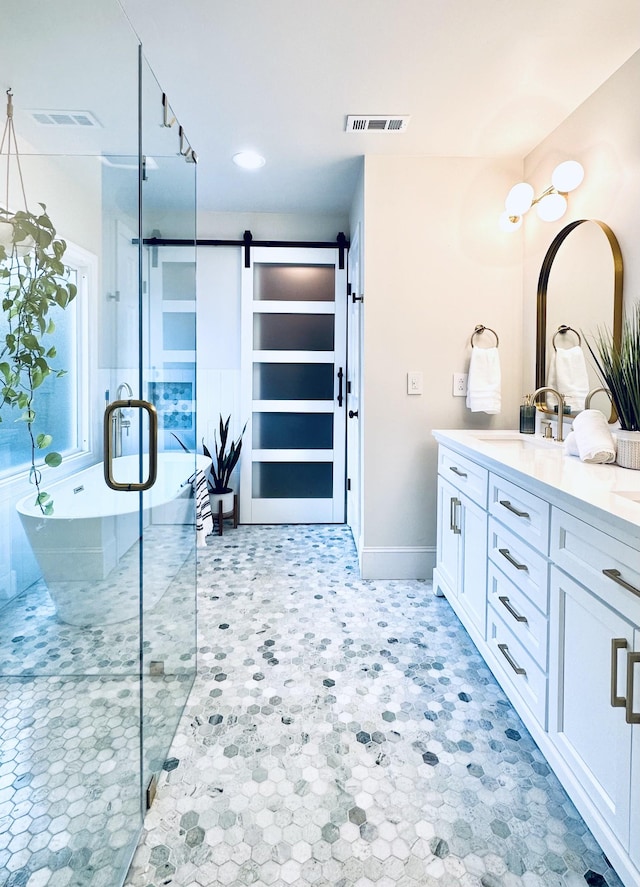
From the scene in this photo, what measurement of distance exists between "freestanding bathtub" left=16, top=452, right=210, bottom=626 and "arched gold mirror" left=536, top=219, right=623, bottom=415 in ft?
6.00

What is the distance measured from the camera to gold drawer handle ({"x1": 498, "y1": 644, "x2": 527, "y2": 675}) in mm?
1566

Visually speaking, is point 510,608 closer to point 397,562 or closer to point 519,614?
point 519,614

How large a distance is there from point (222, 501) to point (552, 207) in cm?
268

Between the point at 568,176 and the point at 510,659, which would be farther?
the point at 568,176

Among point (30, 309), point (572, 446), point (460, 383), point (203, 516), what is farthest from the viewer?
point (203, 516)

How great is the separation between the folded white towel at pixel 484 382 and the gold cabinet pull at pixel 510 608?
120 cm

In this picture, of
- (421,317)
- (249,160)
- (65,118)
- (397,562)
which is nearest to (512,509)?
(397,562)

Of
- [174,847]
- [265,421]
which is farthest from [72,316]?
[265,421]

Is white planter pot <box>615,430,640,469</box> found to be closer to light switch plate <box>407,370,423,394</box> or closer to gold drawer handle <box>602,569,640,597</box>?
gold drawer handle <box>602,569,640,597</box>

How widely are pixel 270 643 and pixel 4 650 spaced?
150cm

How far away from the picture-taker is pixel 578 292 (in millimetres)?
2203

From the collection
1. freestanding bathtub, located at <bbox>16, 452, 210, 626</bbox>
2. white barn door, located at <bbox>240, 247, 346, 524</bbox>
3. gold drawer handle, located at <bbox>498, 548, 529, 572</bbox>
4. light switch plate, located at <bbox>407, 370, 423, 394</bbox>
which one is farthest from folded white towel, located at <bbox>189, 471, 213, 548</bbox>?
gold drawer handle, located at <bbox>498, 548, 529, 572</bbox>

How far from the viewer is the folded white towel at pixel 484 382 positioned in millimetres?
2658

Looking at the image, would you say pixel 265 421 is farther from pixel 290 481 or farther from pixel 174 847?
pixel 174 847
